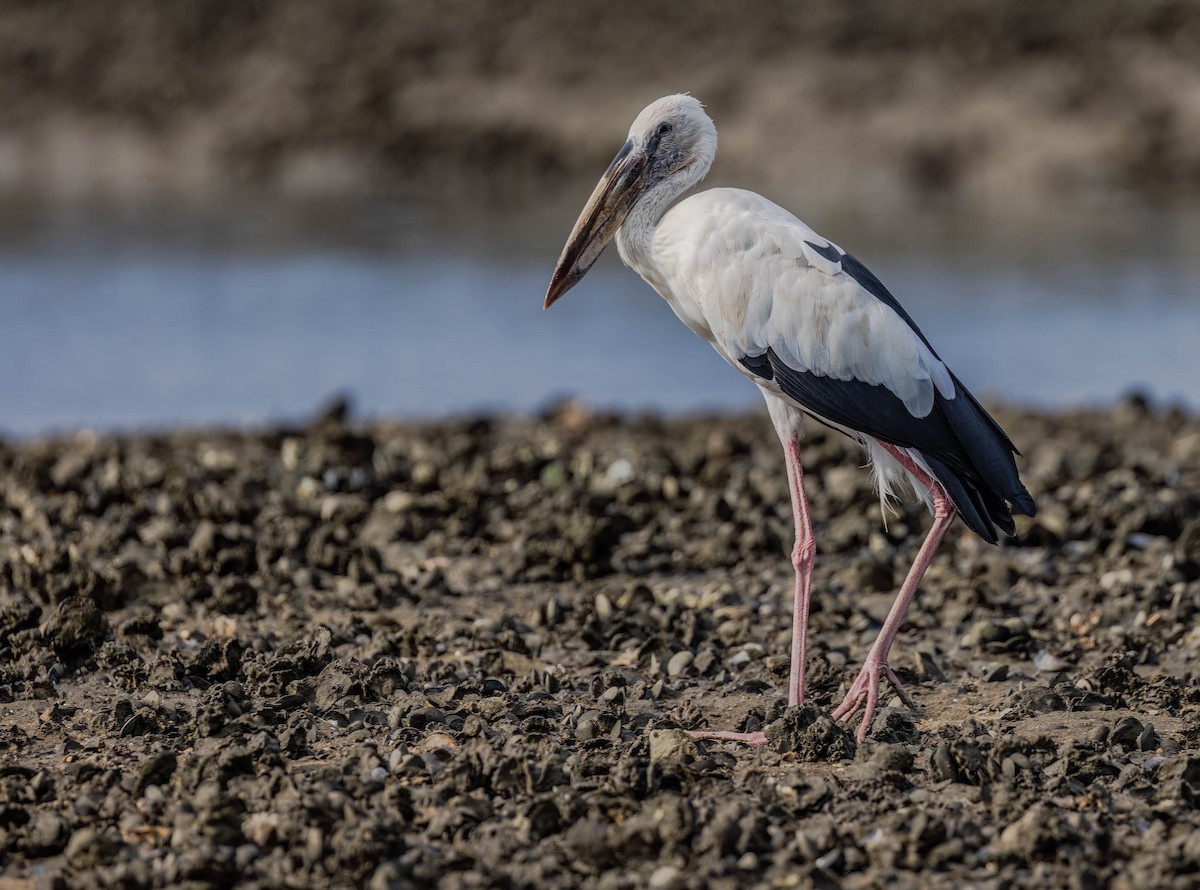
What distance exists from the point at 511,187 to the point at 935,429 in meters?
24.3

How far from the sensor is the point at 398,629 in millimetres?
6086

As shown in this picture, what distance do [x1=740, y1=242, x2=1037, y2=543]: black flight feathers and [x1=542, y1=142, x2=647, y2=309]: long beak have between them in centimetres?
86

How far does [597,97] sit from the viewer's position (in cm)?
3002

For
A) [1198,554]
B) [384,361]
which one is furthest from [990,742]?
[384,361]

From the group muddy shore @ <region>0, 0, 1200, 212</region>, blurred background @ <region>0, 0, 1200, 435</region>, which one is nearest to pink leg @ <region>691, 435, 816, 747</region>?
blurred background @ <region>0, 0, 1200, 435</region>

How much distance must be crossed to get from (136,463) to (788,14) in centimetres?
2601

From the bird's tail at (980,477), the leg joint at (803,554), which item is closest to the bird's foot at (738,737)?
the leg joint at (803,554)

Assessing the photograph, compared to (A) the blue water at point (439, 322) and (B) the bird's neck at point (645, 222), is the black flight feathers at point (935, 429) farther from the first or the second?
(A) the blue water at point (439, 322)

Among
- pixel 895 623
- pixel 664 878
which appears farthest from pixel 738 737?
pixel 664 878

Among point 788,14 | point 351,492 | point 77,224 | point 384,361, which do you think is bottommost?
point 351,492

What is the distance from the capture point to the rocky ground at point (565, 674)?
160 inches

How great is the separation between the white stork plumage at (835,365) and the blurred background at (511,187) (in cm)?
757

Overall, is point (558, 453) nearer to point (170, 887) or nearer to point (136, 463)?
point (136, 463)

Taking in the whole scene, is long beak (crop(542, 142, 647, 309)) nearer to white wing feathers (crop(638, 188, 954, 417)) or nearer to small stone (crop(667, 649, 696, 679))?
white wing feathers (crop(638, 188, 954, 417))
